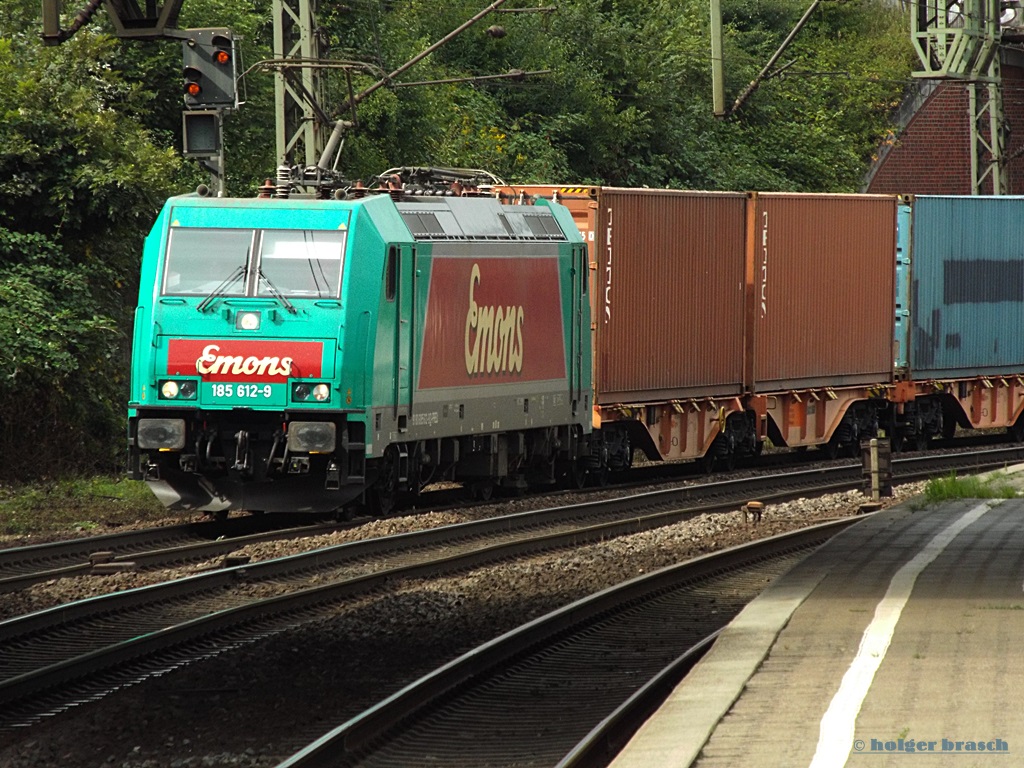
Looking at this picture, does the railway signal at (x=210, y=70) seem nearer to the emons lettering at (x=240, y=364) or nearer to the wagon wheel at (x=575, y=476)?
the emons lettering at (x=240, y=364)

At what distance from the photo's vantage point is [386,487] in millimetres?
18000

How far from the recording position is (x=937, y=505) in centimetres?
1744

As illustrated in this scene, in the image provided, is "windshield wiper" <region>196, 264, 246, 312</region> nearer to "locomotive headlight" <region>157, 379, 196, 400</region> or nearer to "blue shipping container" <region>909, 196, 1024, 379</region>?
"locomotive headlight" <region>157, 379, 196, 400</region>

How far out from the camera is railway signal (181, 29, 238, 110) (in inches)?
664

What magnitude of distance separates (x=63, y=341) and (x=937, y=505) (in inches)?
397

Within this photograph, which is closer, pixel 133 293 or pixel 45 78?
pixel 45 78

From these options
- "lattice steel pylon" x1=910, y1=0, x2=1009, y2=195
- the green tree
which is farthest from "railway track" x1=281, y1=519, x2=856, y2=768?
"lattice steel pylon" x1=910, y1=0, x2=1009, y2=195

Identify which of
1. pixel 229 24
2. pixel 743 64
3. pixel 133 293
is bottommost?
pixel 133 293

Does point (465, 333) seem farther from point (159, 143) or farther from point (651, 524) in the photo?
point (159, 143)

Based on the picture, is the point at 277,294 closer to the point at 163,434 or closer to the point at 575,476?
the point at 163,434

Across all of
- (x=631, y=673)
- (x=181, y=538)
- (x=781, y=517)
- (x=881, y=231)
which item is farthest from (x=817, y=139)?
(x=631, y=673)

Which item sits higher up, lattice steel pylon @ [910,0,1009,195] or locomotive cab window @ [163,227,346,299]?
A: lattice steel pylon @ [910,0,1009,195]

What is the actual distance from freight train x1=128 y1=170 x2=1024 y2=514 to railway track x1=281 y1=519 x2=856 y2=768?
→ 4.51 meters

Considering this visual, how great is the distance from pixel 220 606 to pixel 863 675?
5.34m
